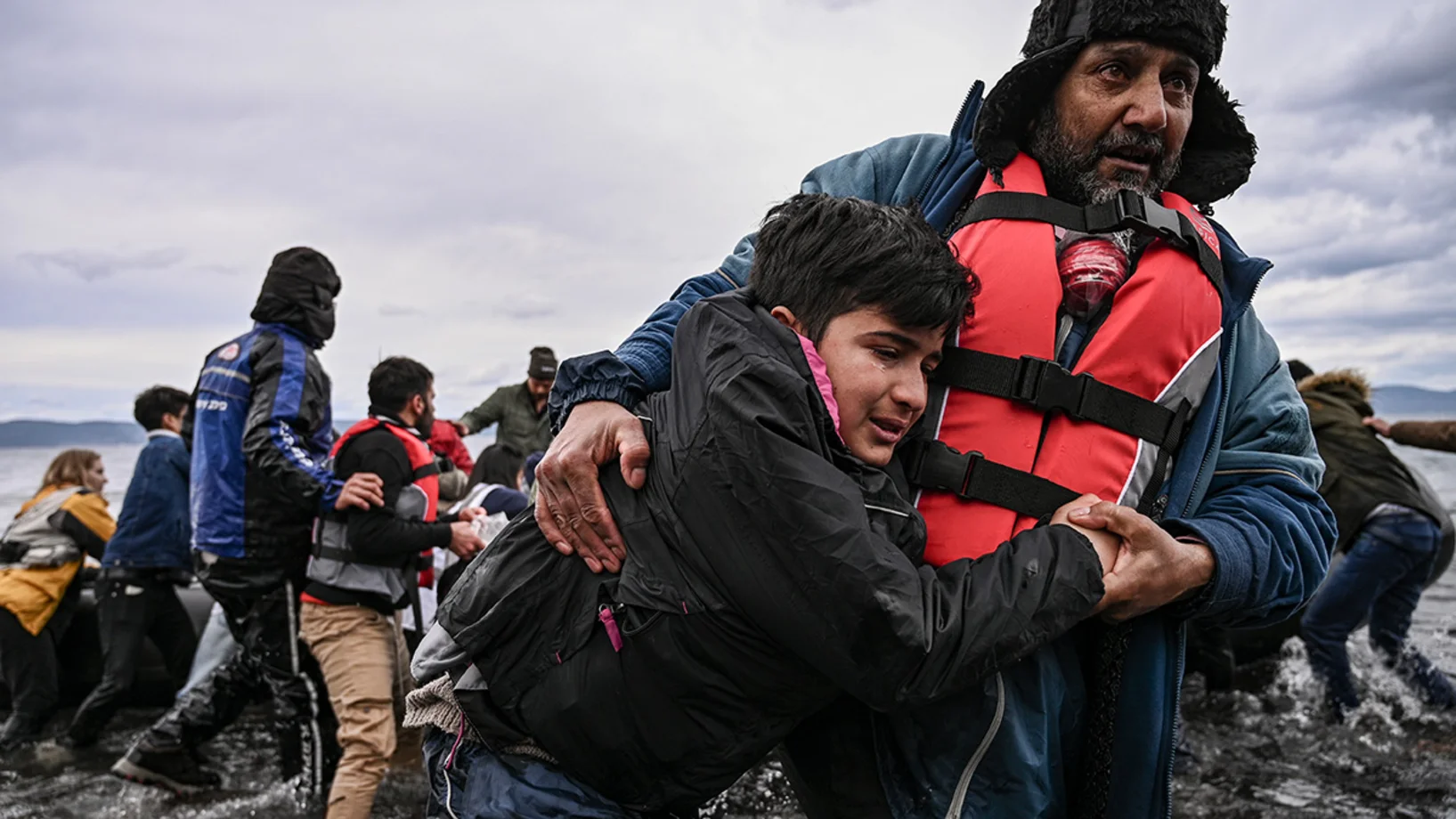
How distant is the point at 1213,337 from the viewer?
211 cm

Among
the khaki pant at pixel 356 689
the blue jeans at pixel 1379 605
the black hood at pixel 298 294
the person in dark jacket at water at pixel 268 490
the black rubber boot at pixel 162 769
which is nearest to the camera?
the khaki pant at pixel 356 689

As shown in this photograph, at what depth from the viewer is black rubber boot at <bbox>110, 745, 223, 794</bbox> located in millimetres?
5633

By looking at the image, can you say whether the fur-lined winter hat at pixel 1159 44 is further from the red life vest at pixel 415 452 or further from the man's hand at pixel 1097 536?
the red life vest at pixel 415 452

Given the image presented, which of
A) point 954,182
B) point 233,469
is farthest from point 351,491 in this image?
point 954,182

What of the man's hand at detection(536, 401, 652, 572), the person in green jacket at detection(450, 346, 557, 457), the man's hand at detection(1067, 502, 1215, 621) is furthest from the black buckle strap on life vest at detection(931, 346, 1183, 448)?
the person in green jacket at detection(450, 346, 557, 457)

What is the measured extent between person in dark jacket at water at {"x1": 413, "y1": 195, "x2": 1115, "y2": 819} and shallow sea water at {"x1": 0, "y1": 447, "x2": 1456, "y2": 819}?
4295 millimetres

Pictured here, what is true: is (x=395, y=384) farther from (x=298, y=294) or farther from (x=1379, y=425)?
(x=1379, y=425)

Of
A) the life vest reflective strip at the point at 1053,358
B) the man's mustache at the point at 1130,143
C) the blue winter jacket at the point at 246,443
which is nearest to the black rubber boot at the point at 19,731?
the blue winter jacket at the point at 246,443

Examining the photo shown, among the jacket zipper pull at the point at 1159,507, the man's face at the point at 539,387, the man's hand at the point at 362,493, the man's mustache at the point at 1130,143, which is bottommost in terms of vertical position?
the man's hand at the point at 362,493

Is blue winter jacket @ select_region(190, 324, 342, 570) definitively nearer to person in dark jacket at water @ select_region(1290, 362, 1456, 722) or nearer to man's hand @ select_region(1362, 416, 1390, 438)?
person in dark jacket at water @ select_region(1290, 362, 1456, 722)

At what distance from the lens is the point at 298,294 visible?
5449 mm

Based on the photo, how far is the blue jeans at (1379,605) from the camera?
6812 millimetres

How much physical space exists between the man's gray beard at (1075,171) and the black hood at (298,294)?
13.9 feet

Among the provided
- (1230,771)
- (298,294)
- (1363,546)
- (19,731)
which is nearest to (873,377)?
(298,294)
